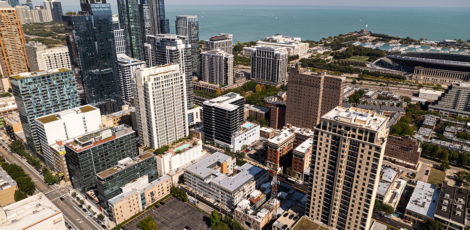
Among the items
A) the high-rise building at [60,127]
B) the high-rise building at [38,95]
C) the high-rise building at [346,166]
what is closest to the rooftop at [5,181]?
the high-rise building at [60,127]

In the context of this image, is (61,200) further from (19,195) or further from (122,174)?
(122,174)

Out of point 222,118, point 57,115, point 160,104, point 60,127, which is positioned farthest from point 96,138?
point 222,118

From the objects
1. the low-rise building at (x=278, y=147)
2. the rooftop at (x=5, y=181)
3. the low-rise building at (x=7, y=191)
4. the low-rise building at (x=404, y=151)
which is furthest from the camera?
the low-rise building at (x=404, y=151)

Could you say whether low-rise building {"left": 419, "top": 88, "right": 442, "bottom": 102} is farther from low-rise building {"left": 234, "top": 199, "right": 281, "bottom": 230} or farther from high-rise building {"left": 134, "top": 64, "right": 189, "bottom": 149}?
high-rise building {"left": 134, "top": 64, "right": 189, "bottom": 149}

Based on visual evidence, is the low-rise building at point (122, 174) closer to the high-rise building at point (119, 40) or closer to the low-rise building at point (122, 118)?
the low-rise building at point (122, 118)

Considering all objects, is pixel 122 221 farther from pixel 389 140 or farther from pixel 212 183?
pixel 389 140

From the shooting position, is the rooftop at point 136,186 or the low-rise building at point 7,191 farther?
the low-rise building at point 7,191

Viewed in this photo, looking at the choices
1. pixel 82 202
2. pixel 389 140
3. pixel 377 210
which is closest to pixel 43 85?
pixel 82 202

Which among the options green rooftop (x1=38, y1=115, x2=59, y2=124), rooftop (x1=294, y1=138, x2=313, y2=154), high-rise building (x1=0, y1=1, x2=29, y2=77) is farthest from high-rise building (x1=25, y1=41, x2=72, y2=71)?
rooftop (x1=294, y1=138, x2=313, y2=154)
